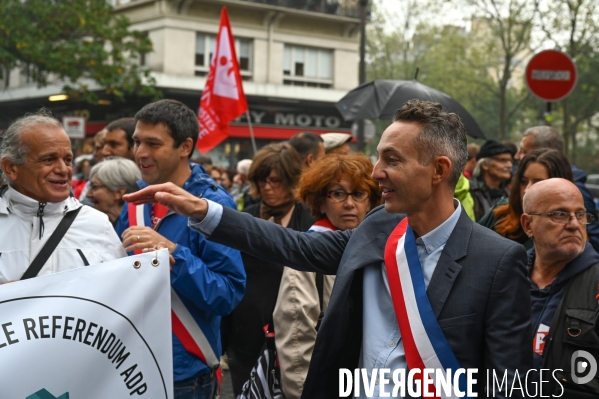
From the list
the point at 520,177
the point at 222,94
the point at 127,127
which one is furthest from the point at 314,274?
the point at 222,94

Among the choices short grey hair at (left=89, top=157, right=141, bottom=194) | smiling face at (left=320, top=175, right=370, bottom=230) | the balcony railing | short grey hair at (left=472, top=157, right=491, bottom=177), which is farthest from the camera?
the balcony railing

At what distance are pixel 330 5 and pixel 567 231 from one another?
35.2 metres

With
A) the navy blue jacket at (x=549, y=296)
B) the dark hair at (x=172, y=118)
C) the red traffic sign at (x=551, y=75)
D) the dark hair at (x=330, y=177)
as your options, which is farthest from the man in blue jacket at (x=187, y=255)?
the red traffic sign at (x=551, y=75)

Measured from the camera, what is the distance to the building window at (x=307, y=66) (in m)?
36.8

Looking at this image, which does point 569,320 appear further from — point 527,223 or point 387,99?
point 387,99

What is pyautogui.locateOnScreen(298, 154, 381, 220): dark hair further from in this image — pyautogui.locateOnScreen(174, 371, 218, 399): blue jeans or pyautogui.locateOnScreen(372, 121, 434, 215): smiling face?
pyautogui.locateOnScreen(372, 121, 434, 215): smiling face

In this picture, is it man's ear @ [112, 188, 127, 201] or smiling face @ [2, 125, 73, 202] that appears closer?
smiling face @ [2, 125, 73, 202]

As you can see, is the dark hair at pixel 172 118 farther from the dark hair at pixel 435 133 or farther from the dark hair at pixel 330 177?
the dark hair at pixel 435 133

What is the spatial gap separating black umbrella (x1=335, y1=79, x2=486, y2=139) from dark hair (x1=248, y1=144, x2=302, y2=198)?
310cm

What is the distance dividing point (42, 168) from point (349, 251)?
1448 millimetres

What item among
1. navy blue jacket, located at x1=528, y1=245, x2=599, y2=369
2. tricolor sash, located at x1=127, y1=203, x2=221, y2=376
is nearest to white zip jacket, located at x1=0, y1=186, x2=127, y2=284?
tricolor sash, located at x1=127, y1=203, x2=221, y2=376

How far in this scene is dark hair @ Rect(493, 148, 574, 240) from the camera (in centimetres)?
523

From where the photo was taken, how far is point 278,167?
5918mm

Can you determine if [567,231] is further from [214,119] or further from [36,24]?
[36,24]
